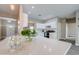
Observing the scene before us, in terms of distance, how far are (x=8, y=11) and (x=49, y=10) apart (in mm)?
617

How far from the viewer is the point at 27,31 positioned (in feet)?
5.25

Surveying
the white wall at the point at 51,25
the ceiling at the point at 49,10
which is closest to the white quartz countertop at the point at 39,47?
the white wall at the point at 51,25

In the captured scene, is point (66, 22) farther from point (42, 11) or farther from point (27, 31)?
point (27, 31)

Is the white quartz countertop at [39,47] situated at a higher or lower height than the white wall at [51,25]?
lower

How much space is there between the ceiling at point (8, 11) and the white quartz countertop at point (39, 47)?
38 centimetres

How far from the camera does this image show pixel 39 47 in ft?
5.30

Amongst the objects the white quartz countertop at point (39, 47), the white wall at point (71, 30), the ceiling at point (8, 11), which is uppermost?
the ceiling at point (8, 11)

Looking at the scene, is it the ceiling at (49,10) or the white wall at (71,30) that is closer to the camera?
the ceiling at (49,10)

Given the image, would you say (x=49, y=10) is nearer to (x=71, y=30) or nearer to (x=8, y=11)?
(x=71, y=30)

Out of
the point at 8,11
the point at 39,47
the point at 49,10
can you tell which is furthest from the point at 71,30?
the point at 8,11

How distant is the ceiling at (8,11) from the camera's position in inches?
59.1

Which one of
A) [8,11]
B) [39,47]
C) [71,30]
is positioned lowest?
[39,47]

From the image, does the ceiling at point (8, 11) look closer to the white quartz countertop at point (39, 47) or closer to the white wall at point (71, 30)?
the white quartz countertop at point (39, 47)
